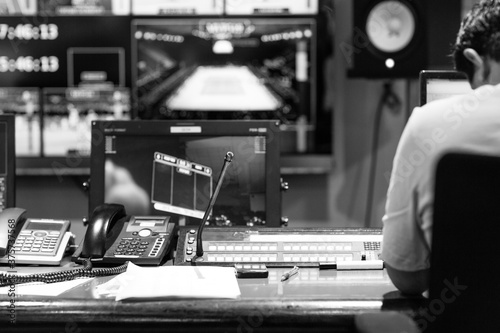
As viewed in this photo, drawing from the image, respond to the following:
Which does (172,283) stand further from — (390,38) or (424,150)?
(390,38)

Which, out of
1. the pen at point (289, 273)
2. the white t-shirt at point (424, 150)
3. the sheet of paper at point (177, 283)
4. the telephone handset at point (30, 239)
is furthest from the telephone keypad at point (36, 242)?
the white t-shirt at point (424, 150)

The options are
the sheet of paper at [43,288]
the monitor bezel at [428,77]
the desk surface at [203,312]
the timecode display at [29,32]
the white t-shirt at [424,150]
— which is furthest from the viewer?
the timecode display at [29,32]

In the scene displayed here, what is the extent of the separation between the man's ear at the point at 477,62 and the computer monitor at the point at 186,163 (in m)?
0.81

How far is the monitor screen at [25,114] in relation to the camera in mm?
3441

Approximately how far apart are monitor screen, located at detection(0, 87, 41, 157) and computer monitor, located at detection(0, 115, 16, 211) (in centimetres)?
161

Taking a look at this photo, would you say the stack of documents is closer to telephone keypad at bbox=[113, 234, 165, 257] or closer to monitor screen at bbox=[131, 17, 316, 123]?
telephone keypad at bbox=[113, 234, 165, 257]

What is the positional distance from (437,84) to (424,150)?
0.73 m

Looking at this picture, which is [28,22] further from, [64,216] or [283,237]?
[283,237]

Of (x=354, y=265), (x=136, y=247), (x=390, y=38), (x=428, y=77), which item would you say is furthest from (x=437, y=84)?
(x=390, y=38)

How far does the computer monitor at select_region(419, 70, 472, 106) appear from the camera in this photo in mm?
1799

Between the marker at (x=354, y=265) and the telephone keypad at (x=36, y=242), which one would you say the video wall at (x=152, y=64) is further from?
the marker at (x=354, y=265)

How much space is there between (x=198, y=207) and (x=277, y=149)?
27 cm

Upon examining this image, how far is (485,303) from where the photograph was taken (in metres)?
1.00

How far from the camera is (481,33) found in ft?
3.73
